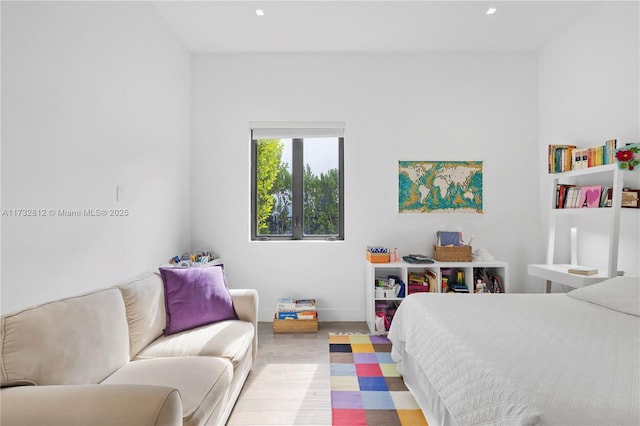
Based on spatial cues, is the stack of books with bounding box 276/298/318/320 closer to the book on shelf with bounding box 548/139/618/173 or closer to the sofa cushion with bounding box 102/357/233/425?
the sofa cushion with bounding box 102/357/233/425

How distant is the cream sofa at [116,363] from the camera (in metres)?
0.94

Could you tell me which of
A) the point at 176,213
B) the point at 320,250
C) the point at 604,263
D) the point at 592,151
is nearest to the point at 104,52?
the point at 176,213

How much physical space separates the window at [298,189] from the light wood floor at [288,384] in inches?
44.1

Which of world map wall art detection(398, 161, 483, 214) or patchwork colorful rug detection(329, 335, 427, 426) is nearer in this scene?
patchwork colorful rug detection(329, 335, 427, 426)

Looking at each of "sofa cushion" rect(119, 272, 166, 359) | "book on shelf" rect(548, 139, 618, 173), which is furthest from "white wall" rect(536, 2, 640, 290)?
"sofa cushion" rect(119, 272, 166, 359)

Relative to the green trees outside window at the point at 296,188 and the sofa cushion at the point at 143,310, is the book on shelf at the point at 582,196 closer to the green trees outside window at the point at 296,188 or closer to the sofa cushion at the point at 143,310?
the green trees outside window at the point at 296,188

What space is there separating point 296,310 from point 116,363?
1858 mm

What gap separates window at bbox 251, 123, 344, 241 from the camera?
3586mm

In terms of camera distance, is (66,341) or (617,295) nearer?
(66,341)

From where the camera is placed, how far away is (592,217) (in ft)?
9.29

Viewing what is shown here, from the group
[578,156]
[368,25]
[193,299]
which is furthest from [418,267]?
[368,25]

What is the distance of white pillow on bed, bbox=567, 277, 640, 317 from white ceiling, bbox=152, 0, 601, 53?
2.29 meters

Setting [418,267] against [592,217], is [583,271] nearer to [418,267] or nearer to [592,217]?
[592,217]

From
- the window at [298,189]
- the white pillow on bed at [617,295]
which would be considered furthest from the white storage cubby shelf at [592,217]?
the window at [298,189]
